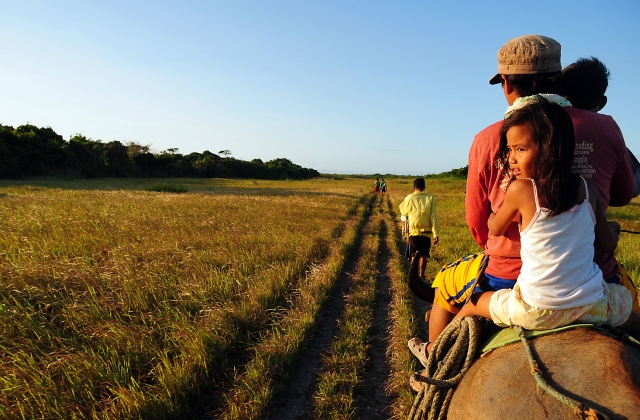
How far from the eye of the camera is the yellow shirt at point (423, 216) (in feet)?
23.8

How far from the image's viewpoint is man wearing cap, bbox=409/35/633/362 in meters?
1.93

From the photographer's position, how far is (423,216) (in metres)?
7.27

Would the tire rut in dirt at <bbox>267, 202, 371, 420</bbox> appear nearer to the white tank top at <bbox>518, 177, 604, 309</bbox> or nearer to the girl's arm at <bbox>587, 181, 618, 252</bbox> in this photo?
the white tank top at <bbox>518, 177, 604, 309</bbox>

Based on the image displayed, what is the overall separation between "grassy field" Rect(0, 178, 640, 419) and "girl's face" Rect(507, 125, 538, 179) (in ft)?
7.11

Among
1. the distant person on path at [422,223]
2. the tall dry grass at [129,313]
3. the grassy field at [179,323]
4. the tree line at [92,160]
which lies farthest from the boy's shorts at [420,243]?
the tree line at [92,160]

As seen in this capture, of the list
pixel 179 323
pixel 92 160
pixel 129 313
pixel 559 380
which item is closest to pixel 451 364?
pixel 559 380

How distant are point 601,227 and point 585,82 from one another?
3.26ft

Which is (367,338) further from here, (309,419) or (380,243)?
(380,243)

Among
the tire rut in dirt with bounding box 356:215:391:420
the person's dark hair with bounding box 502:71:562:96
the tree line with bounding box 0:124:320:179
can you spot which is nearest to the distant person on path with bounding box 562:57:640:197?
the person's dark hair with bounding box 502:71:562:96

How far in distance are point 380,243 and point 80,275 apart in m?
6.92

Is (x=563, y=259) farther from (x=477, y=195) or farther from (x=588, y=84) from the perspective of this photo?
(x=588, y=84)

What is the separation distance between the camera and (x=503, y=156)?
6.18ft

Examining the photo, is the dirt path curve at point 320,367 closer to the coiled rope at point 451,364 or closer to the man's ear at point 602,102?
the coiled rope at point 451,364

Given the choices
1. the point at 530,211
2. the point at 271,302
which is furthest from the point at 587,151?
the point at 271,302
